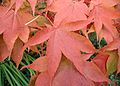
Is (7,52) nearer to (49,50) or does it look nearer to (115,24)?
(49,50)

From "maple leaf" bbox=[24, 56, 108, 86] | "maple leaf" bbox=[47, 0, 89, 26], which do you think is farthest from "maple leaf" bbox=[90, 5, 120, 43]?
"maple leaf" bbox=[24, 56, 108, 86]

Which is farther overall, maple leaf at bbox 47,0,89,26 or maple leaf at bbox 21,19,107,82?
maple leaf at bbox 47,0,89,26

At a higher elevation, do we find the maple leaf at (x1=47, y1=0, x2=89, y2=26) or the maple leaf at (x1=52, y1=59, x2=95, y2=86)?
the maple leaf at (x1=47, y1=0, x2=89, y2=26)

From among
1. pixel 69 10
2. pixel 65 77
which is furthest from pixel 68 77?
pixel 69 10

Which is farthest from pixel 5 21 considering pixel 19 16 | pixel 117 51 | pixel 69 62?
pixel 117 51

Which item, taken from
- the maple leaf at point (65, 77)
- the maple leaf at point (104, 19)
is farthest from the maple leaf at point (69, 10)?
the maple leaf at point (65, 77)

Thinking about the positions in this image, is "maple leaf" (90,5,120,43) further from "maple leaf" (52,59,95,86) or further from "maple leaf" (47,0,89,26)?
"maple leaf" (52,59,95,86)
